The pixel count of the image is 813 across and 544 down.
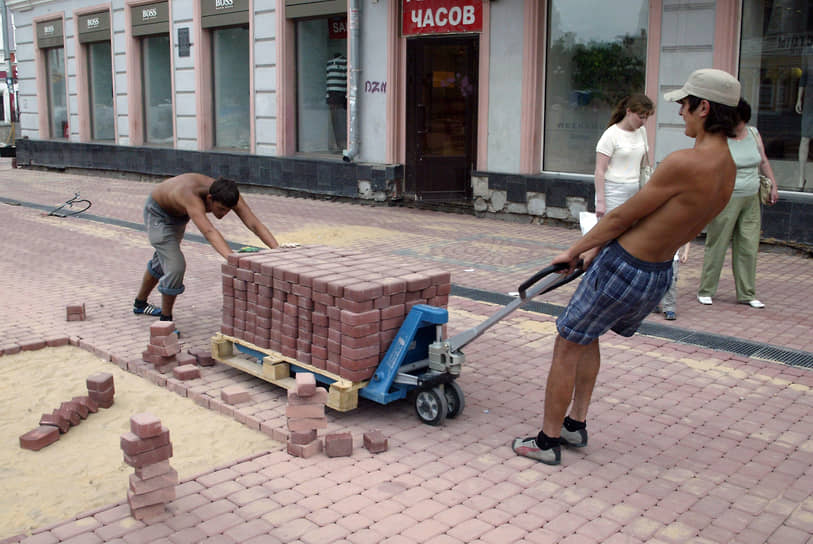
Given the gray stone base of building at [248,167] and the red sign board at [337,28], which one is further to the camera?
the red sign board at [337,28]

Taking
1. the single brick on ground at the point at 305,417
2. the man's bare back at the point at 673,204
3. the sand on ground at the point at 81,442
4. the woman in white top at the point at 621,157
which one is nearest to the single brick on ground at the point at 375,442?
the single brick on ground at the point at 305,417

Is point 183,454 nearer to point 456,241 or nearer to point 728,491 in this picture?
point 728,491

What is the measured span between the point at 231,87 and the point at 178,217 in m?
12.1

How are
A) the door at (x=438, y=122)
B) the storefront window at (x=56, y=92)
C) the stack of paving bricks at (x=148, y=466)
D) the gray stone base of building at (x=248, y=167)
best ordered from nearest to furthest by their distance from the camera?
the stack of paving bricks at (x=148, y=466) < the door at (x=438, y=122) < the gray stone base of building at (x=248, y=167) < the storefront window at (x=56, y=92)

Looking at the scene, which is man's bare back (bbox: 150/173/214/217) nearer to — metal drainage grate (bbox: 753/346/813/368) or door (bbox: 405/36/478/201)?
metal drainage grate (bbox: 753/346/813/368)

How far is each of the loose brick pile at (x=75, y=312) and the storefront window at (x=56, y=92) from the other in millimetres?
18822

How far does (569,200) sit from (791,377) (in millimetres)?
6833

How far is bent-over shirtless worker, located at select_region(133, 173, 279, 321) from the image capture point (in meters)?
6.31

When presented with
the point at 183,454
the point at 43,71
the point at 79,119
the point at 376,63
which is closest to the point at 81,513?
the point at 183,454

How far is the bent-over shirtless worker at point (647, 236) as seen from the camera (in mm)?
3793

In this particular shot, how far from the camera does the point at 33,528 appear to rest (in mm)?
3678

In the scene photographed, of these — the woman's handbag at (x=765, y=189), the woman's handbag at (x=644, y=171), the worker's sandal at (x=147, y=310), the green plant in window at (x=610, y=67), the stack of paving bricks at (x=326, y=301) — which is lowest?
A: the worker's sandal at (x=147, y=310)

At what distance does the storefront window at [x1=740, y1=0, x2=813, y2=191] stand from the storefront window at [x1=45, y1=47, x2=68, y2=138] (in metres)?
19.2

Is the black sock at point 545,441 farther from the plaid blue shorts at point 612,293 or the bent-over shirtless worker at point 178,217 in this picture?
the bent-over shirtless worker at point 178,217
